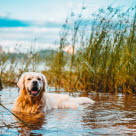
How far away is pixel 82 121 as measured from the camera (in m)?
5.45

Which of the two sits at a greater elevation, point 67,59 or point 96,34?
point 96,34

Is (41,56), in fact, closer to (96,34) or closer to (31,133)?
(96,34)

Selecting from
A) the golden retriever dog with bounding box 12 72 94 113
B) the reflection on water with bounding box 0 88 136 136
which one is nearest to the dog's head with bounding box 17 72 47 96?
the golden retriever dog with bounding box 12 72 94 113

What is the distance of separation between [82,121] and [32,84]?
1.53 m

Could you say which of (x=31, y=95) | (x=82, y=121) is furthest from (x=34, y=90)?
Result: (x=82, y=121)

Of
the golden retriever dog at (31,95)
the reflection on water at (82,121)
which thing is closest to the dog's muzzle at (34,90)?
the golden retriever dog at (31,95)

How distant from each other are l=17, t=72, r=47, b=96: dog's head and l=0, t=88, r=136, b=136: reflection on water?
1.59ft

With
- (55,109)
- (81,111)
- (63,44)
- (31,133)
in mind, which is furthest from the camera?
(63,44)

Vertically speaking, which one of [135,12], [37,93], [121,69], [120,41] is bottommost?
[37,93]

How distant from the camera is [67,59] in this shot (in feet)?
32.4

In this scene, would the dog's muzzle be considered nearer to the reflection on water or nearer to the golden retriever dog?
the golden retriever dog

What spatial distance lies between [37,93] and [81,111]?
0.94 meters

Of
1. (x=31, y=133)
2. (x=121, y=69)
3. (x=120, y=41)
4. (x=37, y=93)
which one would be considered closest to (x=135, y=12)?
(x=120, y=41)

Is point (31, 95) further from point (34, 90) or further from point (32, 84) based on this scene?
point (32, 84)
